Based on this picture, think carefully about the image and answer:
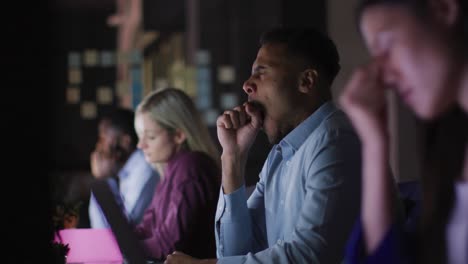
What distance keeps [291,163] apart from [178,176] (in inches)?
44.9

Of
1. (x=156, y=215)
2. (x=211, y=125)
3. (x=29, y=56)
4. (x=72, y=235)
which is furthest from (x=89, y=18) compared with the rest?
(x=29, y=56)

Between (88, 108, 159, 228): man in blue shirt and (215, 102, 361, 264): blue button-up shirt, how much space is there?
1671mm

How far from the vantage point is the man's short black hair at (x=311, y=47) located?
7.39ft

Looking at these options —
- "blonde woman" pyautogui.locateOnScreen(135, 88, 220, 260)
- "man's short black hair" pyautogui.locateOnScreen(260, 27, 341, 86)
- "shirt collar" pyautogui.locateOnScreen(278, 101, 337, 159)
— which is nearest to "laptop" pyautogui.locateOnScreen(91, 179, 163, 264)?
"shirt collar" pyautogui.locateOnScreen(278, 101, 337, 159)

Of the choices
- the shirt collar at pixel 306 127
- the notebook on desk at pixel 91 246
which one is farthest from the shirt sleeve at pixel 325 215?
the notebook on desk at pixel 91 246

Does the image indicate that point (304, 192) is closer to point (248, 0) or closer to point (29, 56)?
point (29, 56)

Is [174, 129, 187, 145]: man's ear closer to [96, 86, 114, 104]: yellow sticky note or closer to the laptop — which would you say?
the laptop

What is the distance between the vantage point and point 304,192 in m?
2.14

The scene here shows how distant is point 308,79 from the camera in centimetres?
224

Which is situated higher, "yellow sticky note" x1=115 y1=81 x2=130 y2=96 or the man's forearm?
the man's forearm

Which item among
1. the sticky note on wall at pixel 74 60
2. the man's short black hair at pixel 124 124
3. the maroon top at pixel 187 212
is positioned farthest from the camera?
the sticky note on wall at pixel 74 60

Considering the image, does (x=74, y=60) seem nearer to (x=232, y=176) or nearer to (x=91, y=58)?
(x=91, y=58)

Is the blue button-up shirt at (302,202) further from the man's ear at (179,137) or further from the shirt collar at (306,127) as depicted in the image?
the man's ear at (179,137)

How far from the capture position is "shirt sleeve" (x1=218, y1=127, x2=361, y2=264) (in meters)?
2.02
